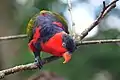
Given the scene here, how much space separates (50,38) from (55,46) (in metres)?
0.10

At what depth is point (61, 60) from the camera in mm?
5930

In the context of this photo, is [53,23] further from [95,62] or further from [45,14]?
[95,62]

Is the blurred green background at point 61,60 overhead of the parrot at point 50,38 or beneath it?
beneath

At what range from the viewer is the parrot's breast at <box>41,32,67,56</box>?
197 centimetres

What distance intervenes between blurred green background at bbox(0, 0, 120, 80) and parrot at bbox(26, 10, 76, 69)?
9.83 ft

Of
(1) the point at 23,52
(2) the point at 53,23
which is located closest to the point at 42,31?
(2) the point at 53,23

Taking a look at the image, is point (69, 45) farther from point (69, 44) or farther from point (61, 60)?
point (61, 60)

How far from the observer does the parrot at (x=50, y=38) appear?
Result: 1.96 metres

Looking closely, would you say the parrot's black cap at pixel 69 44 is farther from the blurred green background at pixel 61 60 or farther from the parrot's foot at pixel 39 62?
the blurred green background at pixel 61 60

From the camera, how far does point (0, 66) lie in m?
5.05

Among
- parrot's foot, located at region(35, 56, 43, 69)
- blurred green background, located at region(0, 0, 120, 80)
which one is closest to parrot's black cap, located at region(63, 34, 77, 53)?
parrot's foot, located at region(35, 56, 43, 69)

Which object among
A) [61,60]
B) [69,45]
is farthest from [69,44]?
[61,60]

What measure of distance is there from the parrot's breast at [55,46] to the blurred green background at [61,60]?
3255 millimetres

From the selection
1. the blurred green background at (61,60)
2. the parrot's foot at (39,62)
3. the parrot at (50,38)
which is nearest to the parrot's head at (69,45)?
the parrot at (50,38)
